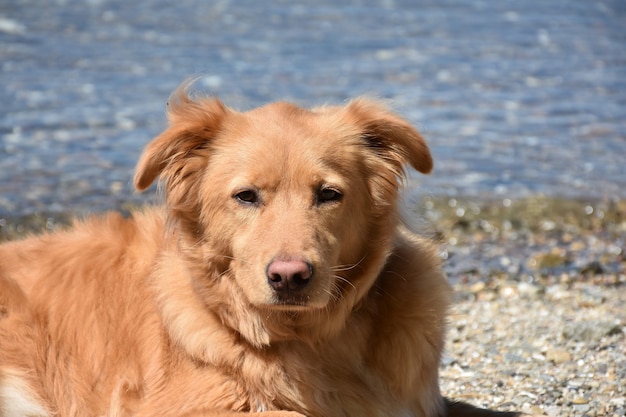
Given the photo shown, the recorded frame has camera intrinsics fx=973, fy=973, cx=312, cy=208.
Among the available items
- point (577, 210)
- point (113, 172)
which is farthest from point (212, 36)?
point (577, 210)

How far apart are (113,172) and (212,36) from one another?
7.13 meters

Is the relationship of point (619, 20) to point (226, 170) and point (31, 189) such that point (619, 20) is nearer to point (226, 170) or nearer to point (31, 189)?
→ point (31, 189)

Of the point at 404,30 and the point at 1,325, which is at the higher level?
the point at 1,325

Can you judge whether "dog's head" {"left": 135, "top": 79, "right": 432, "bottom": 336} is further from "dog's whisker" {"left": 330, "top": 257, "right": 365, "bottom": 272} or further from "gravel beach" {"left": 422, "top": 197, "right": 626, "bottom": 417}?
"gravel beach" {"left": 422, "top": 197, "right": 626, "bottom": 417}

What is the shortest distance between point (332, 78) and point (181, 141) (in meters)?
9.20

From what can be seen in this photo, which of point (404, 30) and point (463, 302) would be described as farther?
point (404, 30)

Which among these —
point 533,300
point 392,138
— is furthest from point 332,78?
point 392,138

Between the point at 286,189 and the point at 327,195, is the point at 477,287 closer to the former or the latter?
the point at 327,195

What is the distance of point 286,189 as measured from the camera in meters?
4.31

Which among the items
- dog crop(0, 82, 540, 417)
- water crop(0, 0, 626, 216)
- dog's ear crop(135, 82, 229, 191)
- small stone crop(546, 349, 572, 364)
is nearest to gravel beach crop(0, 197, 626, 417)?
small stone crop(546, 349, 572, 364)

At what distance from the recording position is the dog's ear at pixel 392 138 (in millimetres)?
4594

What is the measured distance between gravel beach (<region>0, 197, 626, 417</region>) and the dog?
446 mm

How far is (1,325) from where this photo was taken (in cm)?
485

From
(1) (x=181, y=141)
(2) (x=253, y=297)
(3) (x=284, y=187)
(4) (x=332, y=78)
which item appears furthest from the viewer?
(4) (x=332, y=78)
